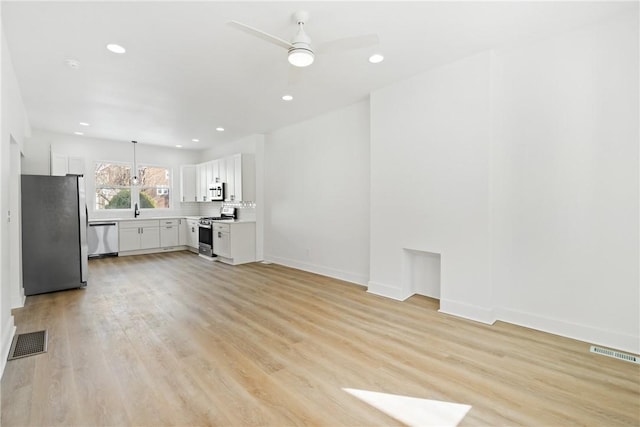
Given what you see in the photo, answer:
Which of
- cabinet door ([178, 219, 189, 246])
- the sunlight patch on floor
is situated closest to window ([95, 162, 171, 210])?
cabinet door ([178, 219, 189, 246])

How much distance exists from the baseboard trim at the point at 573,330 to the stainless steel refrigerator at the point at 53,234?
5.75 metres

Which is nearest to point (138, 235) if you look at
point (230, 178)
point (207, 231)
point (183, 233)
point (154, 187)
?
point (183, 233)

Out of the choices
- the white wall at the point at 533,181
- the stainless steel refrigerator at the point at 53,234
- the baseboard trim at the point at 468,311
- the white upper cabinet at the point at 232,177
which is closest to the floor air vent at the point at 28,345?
the stainless steel refrigerator at the point at 53,234

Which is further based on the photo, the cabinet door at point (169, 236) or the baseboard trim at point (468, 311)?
the cabinet door at point (169, 236)

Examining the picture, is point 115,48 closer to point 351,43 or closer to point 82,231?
point 351,43

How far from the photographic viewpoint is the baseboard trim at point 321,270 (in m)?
4.76

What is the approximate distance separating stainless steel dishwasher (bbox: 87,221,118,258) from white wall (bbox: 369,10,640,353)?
21.4 ft

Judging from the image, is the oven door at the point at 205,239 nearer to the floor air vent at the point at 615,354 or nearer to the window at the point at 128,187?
the window at the point at 128,187

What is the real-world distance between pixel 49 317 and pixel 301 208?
12.5ft

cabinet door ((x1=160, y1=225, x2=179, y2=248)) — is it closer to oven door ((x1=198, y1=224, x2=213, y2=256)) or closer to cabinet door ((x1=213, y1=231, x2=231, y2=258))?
oven door ((x1=198, y1=224, x2=213, y2=256))

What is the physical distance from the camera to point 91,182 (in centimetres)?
700

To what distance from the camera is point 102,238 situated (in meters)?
6.81

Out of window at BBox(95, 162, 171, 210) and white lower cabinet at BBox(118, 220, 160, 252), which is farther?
window at BBox(95, 162, 171, 210)

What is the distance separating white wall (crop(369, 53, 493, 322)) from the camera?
10.6 ft
